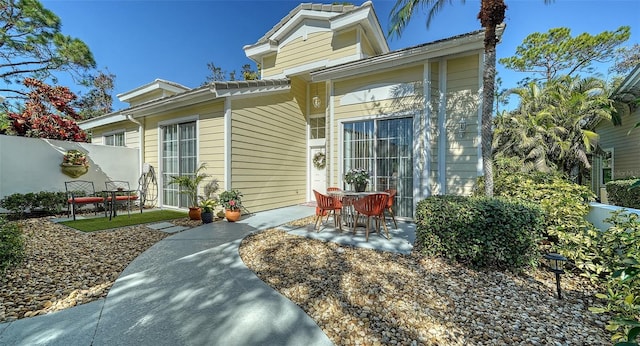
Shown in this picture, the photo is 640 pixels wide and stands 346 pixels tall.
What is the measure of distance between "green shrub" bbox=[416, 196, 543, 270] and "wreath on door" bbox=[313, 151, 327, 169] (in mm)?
6061

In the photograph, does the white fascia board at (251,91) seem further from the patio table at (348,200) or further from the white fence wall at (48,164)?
the white fence wall at (48,164)

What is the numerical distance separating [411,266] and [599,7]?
1400 cm

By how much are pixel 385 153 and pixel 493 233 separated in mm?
3619

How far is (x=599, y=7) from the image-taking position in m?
9.62

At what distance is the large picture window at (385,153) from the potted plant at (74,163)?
863 cm

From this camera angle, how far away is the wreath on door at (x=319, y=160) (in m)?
9.49

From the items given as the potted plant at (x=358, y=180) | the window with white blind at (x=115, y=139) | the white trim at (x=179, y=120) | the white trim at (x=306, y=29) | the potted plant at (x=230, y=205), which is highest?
the white trim at (x=306, y=29)

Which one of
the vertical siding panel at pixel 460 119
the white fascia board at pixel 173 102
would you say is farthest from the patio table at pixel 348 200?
the white fascia board at pixel 173 102

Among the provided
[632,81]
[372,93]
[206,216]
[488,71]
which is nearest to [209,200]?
[206,216]

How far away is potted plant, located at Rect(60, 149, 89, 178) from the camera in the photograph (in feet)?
25.5

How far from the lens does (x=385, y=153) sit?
22.1 feet

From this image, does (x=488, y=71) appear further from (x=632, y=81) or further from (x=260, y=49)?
(x=260, y=49)

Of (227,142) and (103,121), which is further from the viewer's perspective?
(103,121)

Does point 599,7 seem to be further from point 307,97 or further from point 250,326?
point 250,326
